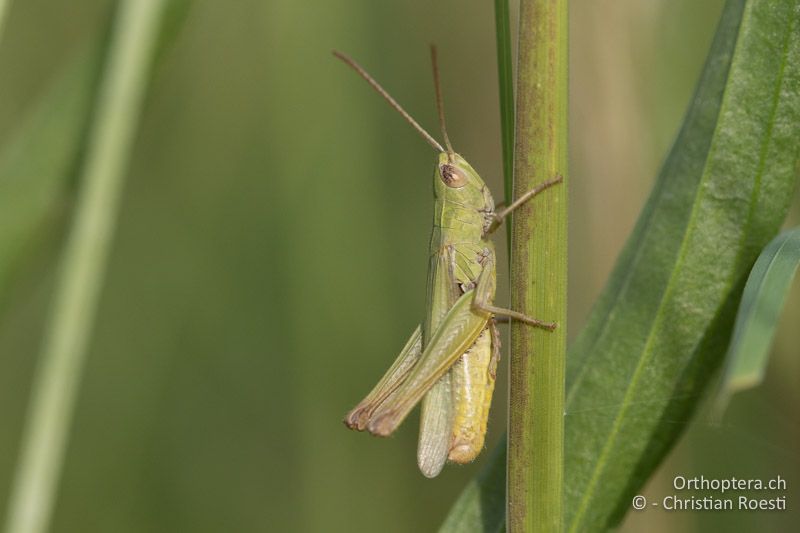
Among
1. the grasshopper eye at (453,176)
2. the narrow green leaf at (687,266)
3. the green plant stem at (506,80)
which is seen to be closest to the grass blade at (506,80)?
the green plant stem at (506,80)

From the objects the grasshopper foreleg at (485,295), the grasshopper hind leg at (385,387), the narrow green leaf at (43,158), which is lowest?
the grasshopper hind leg at (385,387)

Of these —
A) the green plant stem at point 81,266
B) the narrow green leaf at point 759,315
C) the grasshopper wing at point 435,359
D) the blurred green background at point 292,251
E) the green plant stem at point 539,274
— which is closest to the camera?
the narrow green leaf at point 759,315

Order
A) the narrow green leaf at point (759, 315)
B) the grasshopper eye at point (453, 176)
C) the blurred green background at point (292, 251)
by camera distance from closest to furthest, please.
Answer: the narrow green leaf at point (759, 315) < the grasshopper eye at point (453, 176) < the blurred green background at point (292, 251)

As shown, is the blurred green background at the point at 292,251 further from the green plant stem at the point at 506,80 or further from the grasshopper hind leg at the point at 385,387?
the green plant stem at the point at 506,80

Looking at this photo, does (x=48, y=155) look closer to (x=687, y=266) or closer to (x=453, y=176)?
(x=453, y=176)

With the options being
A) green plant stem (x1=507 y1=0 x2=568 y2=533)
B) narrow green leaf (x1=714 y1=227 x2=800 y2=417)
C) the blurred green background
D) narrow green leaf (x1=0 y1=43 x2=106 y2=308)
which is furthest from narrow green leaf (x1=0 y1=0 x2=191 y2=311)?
the blurred green background

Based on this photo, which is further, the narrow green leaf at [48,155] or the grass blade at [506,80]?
the narrow green leaf at [48,155]
